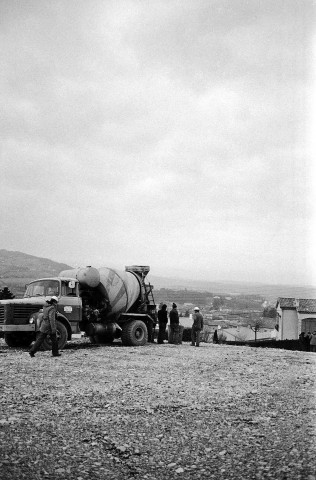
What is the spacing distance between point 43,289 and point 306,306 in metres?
39.1

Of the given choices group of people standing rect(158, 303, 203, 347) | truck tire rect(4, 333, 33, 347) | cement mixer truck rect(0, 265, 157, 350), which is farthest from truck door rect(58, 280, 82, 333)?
group of people standing rect(158, 303, 203, 347)

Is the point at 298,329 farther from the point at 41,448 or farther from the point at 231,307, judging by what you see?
the point at 231,307

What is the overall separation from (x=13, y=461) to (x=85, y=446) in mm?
993

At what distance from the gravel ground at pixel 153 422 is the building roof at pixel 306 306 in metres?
38.7

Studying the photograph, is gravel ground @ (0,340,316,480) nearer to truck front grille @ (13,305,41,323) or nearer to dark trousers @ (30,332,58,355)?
dark trousers @ (30,332,58,355)

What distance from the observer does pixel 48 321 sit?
1405 centimetres

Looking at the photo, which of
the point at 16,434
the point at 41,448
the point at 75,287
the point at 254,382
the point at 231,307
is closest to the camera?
the point at 41,448

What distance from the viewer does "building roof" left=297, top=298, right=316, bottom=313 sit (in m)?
49.8

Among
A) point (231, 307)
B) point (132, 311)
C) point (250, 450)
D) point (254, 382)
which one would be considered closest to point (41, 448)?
point (250, 450)

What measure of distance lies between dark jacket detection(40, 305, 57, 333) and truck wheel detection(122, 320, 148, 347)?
17.0 feet

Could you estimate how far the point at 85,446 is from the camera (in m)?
6.21

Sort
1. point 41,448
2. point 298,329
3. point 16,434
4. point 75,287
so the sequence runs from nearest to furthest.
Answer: point 41,448, point 16,434, point 75,287, point 298,329

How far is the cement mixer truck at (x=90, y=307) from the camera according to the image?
1591 cm

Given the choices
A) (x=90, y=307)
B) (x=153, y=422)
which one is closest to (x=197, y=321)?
(x=90, y=307)
